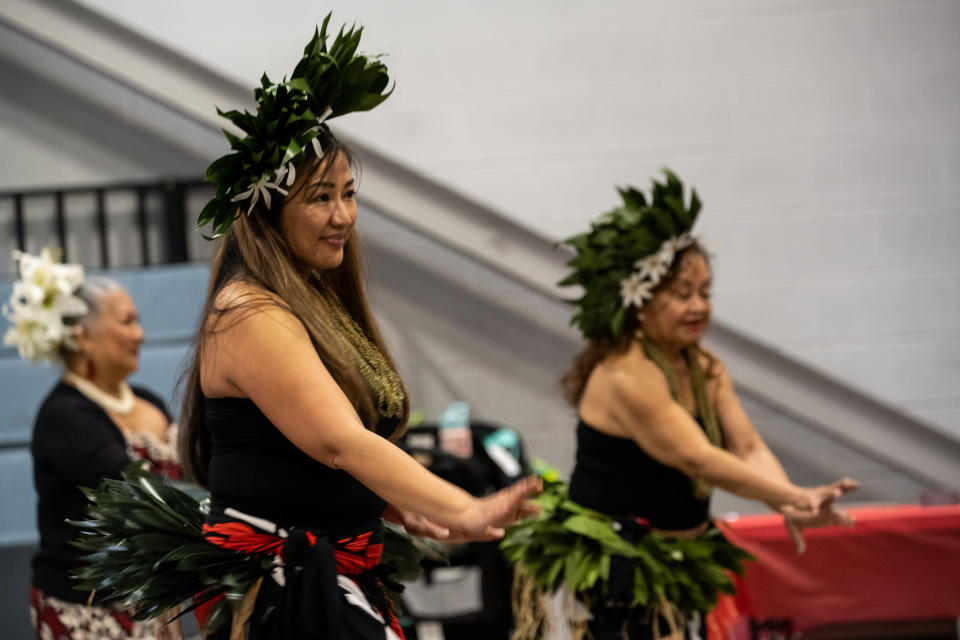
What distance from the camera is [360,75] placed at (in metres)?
1.95

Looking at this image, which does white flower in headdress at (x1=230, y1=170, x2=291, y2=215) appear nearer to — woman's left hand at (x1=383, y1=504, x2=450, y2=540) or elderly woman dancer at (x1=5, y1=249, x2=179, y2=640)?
woman's left hand at (x1=383, y1=504, x2=450, y2=540)

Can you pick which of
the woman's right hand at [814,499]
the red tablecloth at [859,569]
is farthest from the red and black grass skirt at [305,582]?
the red tablecloth at [859,569]

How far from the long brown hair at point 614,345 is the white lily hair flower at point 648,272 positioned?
0.05 feet

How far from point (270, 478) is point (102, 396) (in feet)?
5.70

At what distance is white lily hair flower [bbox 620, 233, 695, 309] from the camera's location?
3064 mm

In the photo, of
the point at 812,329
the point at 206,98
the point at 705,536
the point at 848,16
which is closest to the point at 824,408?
the point at 812,329

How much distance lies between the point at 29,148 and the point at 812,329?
3.78 metres

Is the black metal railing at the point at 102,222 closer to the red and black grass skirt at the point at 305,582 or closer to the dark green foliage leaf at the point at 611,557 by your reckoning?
the dark green foliage leaf at the point at 611,557

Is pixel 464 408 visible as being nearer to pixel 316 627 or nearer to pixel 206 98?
pixel 206 98

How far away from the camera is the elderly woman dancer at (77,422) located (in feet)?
9.46

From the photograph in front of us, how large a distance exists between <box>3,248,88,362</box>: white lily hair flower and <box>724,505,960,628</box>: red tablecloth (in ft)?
7.03

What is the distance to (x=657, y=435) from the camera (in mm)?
2855

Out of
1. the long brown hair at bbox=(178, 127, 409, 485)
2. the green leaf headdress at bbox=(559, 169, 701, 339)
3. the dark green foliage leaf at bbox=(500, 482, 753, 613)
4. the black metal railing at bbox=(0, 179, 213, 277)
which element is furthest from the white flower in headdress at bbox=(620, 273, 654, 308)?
the black metal railing at bbox=(0, 179, 213, 277)

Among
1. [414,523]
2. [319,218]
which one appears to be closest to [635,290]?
[414,523]
